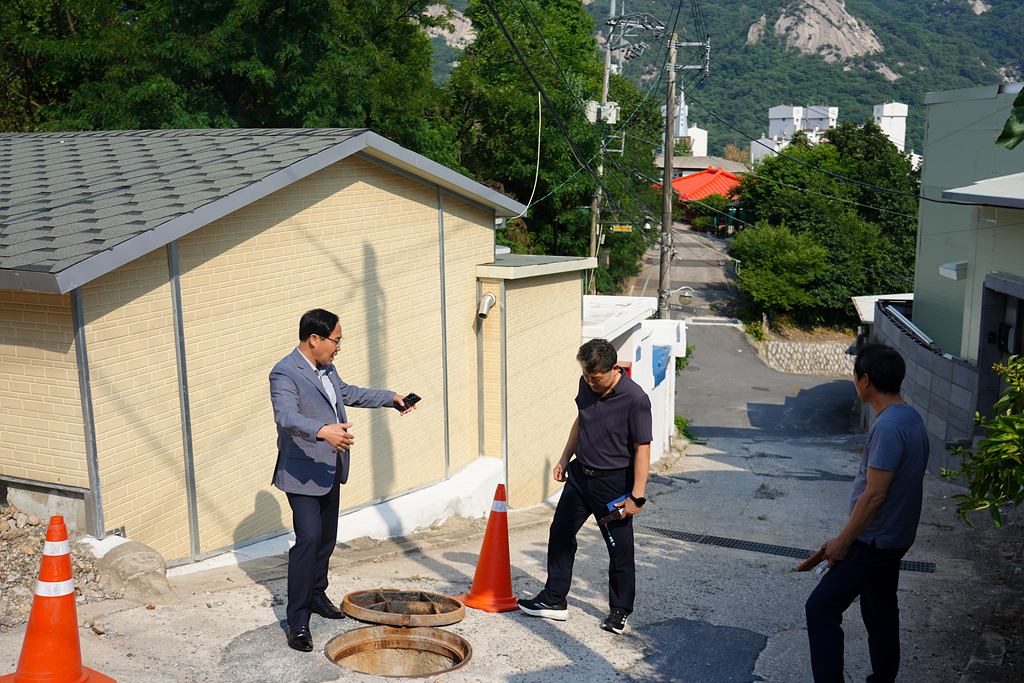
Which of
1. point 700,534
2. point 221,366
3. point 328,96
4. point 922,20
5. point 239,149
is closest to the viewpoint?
point 221,366

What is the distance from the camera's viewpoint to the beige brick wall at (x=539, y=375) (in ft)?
31.6

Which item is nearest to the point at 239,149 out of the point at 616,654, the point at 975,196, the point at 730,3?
the point at 616,654

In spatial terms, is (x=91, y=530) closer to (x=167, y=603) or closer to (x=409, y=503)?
(x=167, y=603)

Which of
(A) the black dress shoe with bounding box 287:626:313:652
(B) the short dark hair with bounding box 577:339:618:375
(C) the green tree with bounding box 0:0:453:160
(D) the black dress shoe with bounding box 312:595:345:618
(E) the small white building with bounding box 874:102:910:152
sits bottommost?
(D) the black dress shoe with bounding box 312:595:345:618

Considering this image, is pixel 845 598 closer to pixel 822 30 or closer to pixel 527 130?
pixel 527 130

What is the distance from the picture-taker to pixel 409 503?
762 centimetres

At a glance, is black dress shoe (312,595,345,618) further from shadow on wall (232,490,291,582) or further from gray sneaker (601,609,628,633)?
gray sneaker (601,609,628,633)

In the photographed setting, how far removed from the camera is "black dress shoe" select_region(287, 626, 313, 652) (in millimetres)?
4117

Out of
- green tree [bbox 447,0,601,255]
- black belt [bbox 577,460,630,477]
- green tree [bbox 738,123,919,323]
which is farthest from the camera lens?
green tree [bbox 738,123,919,323]

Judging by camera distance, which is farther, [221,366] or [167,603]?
[221,366]

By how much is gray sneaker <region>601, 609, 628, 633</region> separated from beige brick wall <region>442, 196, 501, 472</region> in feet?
13.6

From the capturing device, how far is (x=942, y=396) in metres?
13.2

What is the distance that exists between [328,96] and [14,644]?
56.4 feet

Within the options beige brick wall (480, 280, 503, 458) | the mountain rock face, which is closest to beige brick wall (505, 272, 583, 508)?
beige brick wall (480, 280, 503, 458)
